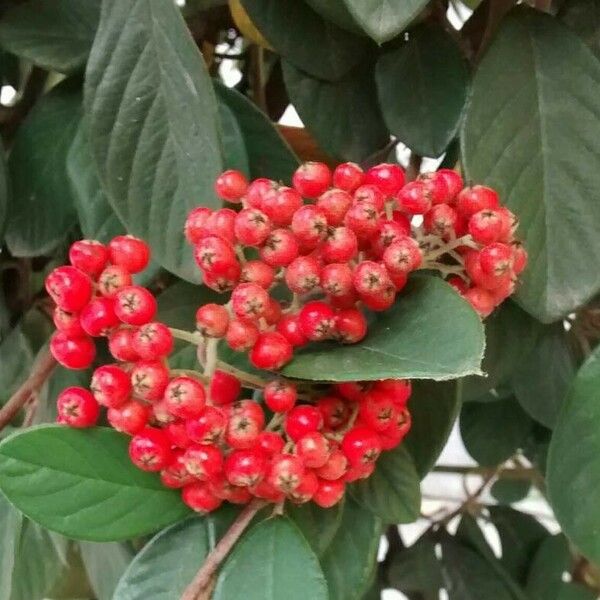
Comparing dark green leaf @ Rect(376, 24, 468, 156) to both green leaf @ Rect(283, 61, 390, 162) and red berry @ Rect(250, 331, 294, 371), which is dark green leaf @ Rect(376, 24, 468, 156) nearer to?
green leaf @ Rect(283, 61, 390, 162)

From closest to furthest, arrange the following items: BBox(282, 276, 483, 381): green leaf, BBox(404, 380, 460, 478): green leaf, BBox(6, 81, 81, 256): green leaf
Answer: BBox(282, 276, 483, 381): green leaf < BBox(404, 380, 460, 478): green leaf < BBox(6, 81, 81, 256): green leaf

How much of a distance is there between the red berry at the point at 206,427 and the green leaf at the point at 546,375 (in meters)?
0.31

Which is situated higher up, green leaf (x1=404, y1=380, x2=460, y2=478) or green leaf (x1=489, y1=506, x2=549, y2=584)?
green leaf (x1=404, y1=380, x2=460, y2=478)

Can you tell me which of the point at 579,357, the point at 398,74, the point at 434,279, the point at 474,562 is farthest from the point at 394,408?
the point at 474,562

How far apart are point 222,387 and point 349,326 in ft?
0.19

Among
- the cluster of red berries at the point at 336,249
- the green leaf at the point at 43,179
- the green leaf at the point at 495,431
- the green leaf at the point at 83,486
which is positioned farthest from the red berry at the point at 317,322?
the green leaf at the point at 495,431

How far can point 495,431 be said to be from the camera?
0.72 m

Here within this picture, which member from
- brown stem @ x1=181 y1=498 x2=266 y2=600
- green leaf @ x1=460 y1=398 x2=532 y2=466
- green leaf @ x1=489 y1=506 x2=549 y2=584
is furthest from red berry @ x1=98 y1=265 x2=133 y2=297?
green leaf @ x1=489 y1=506 x2=549 y2=584

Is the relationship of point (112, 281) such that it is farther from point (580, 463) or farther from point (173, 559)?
point (580, 463)

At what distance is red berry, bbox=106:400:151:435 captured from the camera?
0.33 meters

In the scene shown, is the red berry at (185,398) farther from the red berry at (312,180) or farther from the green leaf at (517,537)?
the green leaf at (517,537)

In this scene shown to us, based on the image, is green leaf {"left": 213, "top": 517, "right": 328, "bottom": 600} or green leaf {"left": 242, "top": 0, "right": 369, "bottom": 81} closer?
green leaf {"left": 213, "top": 517, "right": 328, "bottom": 600}

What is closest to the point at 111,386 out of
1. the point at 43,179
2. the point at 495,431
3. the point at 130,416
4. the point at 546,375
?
the point at 130,416

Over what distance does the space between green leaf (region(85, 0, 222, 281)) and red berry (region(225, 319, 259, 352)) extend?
0.29 feet
